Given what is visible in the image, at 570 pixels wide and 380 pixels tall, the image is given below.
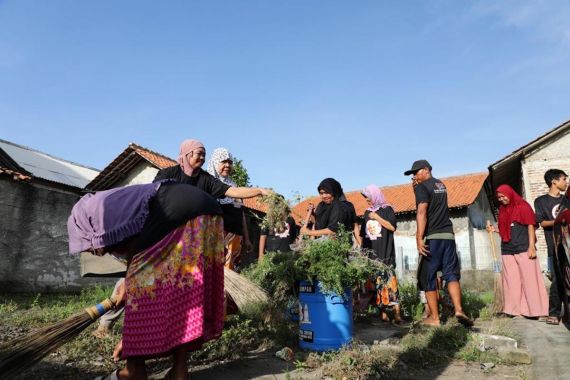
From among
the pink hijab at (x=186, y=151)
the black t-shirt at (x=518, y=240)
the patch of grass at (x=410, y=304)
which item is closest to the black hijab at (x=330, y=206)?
the patch of grass at (x=410, y=304)

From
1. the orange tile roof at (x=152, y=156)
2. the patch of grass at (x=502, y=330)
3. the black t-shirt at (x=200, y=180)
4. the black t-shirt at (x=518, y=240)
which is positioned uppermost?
the orange tile roof at (x=152, y=156)

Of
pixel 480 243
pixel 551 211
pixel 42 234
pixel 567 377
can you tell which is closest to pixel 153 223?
pixel 567 377

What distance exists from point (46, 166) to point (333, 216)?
12.0 meters

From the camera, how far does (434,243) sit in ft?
16.6

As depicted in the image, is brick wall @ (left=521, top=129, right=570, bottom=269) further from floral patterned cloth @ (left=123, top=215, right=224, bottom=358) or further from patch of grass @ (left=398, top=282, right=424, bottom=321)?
floral patterned cloth @ (left=123, top=215, right=224, bottom=358)

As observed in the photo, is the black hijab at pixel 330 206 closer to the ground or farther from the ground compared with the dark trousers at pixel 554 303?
farther from the ground

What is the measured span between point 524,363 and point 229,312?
2.55 metres

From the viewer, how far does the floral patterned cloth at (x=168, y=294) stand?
2.48 m

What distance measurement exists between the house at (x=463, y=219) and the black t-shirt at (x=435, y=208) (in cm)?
1113

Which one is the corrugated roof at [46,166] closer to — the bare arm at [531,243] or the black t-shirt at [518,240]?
the black t-shirt at [518,240]

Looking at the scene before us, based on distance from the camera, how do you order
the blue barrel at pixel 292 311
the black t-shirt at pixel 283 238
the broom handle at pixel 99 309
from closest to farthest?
the broom handle at pixel 99 309
the blue barrel at pixel 292 311
the black t-shirt at pixel 283 238

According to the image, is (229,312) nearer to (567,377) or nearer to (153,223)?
(153,223)

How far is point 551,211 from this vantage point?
6207mm

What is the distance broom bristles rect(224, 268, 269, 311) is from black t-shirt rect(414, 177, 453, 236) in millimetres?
2398
